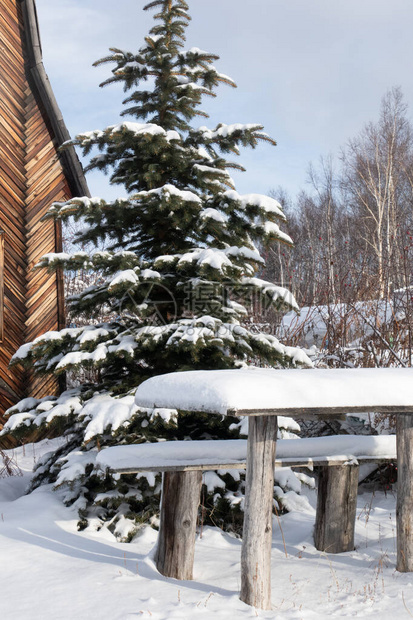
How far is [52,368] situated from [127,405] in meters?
Result: 1.17

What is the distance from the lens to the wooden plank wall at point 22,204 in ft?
26.5

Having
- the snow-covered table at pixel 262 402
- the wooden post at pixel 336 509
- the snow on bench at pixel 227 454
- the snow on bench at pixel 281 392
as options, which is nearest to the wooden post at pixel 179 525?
the snow on bench at pixel 227 454

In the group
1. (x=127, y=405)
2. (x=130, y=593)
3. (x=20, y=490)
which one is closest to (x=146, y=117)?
(x=127, y=405)

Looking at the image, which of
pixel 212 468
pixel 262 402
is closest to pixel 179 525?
pixel 212 468

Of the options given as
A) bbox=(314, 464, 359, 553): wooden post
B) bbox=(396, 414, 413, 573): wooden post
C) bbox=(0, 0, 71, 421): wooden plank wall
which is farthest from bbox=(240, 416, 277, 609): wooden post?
bbox=(0, 0, 71, 421): wooden plank wall

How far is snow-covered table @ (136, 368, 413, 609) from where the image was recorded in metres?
3.04

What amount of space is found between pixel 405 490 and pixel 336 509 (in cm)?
75

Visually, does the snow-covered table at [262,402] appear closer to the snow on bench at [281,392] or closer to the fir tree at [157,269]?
the snow on bench at [281,392]

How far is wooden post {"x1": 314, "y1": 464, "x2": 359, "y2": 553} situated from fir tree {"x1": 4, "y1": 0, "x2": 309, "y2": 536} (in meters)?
1.03

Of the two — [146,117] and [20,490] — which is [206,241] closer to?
[146,117]

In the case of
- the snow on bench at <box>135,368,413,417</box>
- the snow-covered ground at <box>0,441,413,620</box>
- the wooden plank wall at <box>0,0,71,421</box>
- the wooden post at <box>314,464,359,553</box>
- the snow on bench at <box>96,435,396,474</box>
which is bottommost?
the snow-covered ground at <box>0,441,413,620</box>

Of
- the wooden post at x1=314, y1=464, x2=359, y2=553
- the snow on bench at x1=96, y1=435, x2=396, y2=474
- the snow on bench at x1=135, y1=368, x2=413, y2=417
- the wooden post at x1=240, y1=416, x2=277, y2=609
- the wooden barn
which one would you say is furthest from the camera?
the wooden barn

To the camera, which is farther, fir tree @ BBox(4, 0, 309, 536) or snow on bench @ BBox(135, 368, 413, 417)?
fir tree @ BBox(4, 0, 309, 536)

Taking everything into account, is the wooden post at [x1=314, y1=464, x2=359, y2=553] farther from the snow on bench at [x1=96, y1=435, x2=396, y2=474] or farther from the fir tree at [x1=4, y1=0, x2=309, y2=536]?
the fir tree at [x1=4, y1=0, x2=309, y2=536]
